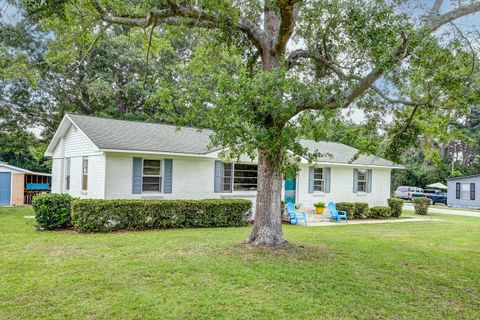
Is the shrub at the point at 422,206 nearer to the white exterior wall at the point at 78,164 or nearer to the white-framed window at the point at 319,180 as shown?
the white-framed window at the point at 319,180

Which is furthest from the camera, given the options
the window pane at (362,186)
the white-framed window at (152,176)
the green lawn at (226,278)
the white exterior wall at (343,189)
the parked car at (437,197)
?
the parked car at (437,197)

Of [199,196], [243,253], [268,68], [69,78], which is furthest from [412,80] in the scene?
[69,78]

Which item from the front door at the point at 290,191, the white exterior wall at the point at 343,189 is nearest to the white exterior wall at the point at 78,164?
the front door at the point at 290,191

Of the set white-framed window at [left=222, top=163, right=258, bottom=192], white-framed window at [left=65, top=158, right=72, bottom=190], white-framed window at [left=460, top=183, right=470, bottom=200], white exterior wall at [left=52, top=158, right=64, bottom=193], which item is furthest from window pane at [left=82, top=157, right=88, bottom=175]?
white-framed window at [left=460, top=183, right=470, bottom=200]

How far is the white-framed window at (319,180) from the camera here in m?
18.7

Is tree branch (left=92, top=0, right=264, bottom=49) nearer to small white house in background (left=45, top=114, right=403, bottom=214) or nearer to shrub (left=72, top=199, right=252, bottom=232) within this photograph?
small white house in background (left=45, top=114, right=403, bottom=214)

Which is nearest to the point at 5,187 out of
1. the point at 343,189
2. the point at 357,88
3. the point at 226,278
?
the point at 343,189

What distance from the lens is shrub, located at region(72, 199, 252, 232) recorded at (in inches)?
448

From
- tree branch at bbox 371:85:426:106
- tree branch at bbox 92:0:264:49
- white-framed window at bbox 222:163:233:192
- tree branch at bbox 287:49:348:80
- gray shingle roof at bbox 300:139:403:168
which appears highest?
tree branch at bbox 92:0:264:49

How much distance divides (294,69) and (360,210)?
394 inches

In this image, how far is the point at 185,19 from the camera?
29.6ft

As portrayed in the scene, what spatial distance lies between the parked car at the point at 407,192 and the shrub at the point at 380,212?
51.8ft

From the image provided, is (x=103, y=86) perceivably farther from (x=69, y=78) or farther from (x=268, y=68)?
(x=268, y=68)

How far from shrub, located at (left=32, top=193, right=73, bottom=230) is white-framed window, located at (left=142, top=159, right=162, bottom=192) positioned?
9.71 feet
